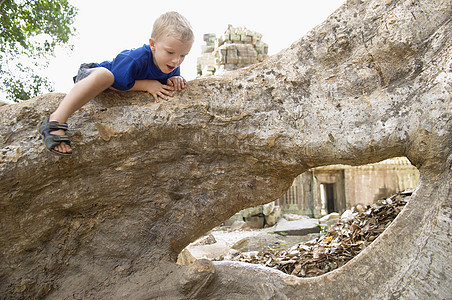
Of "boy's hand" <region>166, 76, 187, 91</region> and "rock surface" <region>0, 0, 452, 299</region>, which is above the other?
"boy's hand" <region>166, 76, 187, 91</region>

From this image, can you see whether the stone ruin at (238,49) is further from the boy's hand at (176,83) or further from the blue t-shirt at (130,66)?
the blue t-shirt at (130,66)

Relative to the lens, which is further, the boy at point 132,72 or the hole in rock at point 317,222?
the hole in rock at point 317,222

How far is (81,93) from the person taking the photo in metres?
1.83

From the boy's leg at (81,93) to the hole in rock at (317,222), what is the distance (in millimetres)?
2343

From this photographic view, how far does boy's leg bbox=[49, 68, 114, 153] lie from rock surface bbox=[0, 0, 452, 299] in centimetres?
21

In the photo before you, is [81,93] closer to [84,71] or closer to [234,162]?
[84,71]

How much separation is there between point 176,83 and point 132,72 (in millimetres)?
322

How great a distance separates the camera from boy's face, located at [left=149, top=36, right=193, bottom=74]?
1.89m

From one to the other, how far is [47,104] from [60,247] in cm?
92

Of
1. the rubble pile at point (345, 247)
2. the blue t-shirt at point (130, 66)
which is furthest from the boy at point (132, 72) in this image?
the rubble pile at point (345, 247)

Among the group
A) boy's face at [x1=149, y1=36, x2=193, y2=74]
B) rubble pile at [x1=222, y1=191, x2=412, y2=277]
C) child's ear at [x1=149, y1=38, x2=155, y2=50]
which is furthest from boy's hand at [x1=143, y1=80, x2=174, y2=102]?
rubble pile at [x1=222, y1=191, x2=412, y2=277]

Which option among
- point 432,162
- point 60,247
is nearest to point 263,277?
point 432,162

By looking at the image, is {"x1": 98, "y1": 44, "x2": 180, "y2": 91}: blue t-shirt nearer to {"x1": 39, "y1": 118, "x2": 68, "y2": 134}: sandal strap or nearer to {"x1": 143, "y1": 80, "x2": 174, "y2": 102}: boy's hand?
{"x1": 143, "y1": 80, "x2": 174, "y2": 102}: boy's hand

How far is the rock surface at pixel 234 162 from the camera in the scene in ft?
5.76
